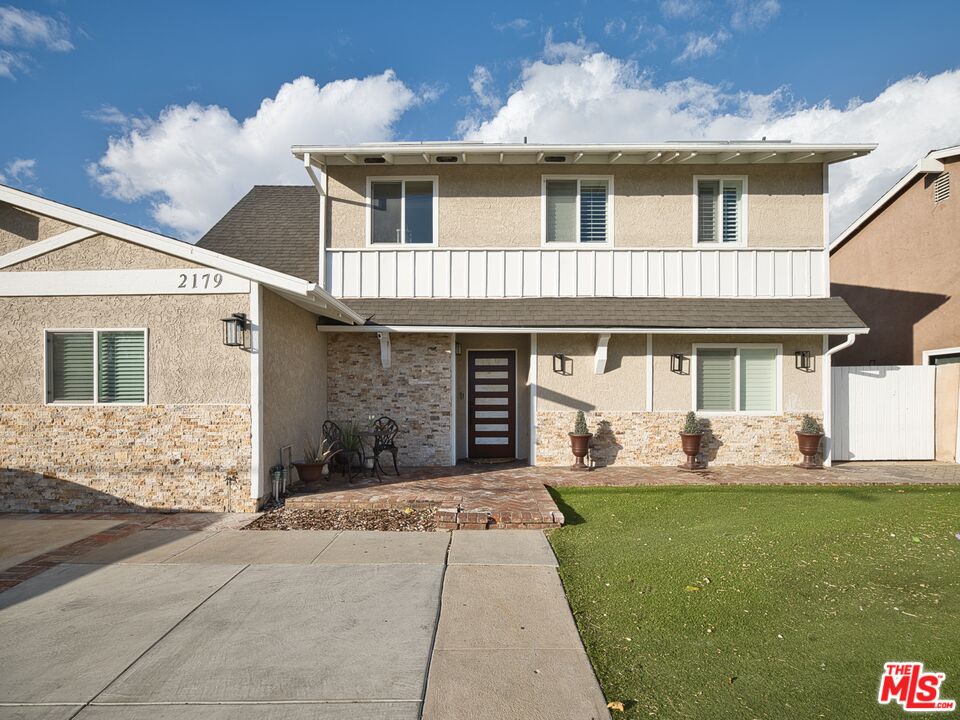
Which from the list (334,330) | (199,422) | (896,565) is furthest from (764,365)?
(199,422)

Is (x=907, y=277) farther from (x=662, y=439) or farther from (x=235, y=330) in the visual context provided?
(x=235, y=330)

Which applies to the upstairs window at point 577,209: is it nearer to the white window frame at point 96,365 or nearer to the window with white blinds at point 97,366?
the white window frame at point 96,365

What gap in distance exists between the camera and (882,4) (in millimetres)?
9930

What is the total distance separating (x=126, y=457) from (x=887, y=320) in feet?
52.7

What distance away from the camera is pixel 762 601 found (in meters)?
4.30

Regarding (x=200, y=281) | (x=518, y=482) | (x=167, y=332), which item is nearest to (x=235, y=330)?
(x=200, y=281)

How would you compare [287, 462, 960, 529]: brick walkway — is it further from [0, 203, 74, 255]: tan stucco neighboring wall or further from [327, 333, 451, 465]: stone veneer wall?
[0, 203, 74, 255]: tan stucco neighboring wall

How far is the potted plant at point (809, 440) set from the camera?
9.77 metres

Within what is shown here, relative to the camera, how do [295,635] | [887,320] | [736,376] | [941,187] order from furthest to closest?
[887,320]
[941,187]
[736,376]
[295,635]

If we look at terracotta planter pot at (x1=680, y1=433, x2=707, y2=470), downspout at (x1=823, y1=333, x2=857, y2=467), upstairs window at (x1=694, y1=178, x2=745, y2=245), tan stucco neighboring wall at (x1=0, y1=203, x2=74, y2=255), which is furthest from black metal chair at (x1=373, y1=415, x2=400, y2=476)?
downspout at (x1=823, y1=333, x2=857, y2=467)

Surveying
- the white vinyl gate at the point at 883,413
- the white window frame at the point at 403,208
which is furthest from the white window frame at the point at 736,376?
the white window frame at the point at 403,208

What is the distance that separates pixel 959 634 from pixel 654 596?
6.51 ft

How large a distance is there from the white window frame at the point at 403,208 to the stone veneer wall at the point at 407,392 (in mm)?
1750

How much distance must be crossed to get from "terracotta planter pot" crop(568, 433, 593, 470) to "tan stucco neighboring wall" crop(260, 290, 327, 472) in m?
4.61
